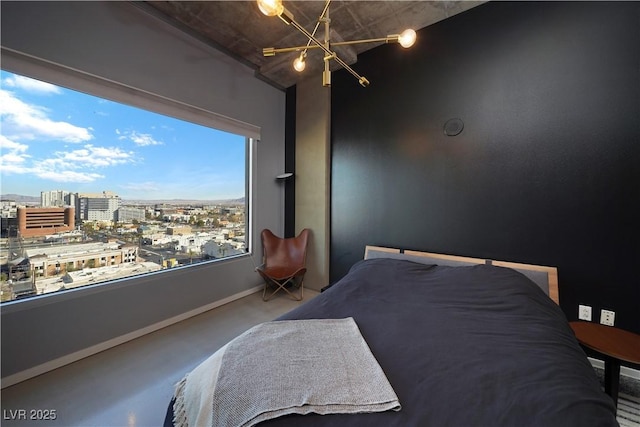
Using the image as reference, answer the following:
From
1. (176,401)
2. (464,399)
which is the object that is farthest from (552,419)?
(176,401)

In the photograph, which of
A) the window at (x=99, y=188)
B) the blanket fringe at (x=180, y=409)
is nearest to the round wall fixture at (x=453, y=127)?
the window at (x=99, y=188)

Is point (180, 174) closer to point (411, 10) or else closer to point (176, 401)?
point (176, 401)

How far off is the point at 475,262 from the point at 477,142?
1152mm

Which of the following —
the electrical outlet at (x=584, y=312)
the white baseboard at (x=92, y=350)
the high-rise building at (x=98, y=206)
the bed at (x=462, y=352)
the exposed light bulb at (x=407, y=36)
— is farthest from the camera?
the high-rise building at (x=98, y=206)

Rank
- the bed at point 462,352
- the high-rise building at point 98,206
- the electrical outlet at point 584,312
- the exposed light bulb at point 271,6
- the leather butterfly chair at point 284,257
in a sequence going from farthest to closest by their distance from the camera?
the leather butterfly chair at point 284,257, the high-rise building at point 98,206, the electrical outlet at point 584,312, the exposed light bulb at point 271,6, the bed at point 462,352

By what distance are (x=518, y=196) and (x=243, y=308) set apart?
3114mm

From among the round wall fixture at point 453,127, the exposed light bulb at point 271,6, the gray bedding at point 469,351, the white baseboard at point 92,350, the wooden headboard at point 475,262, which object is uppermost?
the exposed light bulb at point 271,6

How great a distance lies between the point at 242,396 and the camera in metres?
0.79

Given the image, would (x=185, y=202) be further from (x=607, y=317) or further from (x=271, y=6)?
(x=607, y=317)

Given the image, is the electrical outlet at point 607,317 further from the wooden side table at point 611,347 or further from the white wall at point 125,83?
the white wall at point 125,83

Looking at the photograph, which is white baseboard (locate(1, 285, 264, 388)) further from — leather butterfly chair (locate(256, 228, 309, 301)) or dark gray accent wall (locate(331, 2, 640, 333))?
dark gray accent wall (locate(331, 2, 640, 333))

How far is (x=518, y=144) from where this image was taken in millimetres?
2029

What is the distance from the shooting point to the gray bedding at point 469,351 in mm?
754

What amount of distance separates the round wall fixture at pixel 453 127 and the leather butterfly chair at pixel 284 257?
6.90 ft
